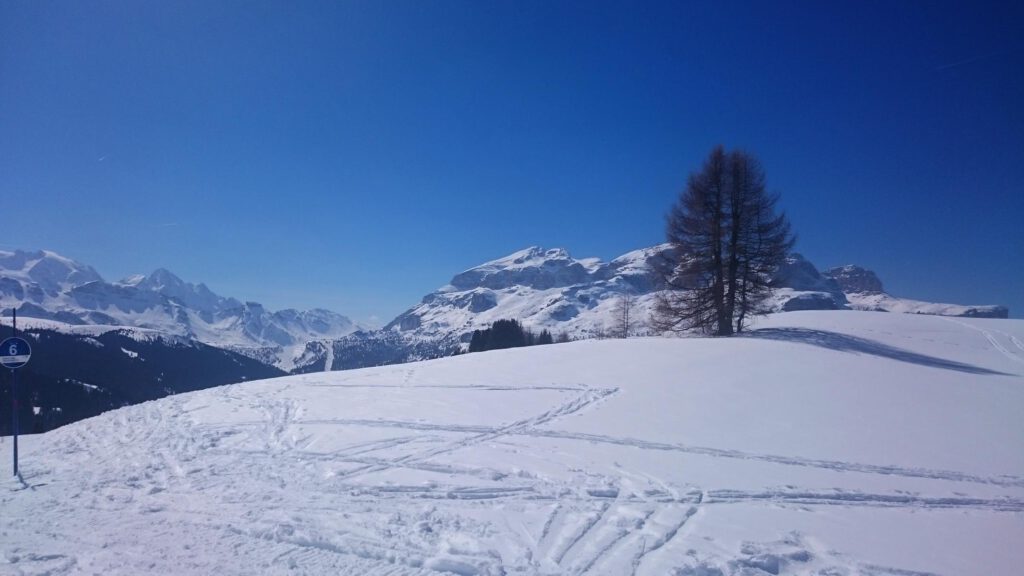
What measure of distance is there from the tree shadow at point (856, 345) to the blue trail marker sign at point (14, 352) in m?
24.2

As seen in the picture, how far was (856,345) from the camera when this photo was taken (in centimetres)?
1975

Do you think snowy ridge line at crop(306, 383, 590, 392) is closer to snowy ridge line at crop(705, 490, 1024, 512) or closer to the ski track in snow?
snowy ridge line at crop(705, 490, 1024, 512)

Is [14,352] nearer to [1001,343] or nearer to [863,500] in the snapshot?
[863,500]

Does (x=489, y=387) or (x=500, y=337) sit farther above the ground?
(x=500, y=337)

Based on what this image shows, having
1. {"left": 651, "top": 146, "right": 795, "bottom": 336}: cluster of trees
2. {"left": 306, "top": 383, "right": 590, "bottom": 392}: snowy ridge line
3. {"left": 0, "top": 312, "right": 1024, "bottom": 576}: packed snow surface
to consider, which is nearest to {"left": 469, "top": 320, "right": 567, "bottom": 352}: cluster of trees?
{"left": 651, "top": 146, "right": 795, "bottom": 336}: cluster of trees

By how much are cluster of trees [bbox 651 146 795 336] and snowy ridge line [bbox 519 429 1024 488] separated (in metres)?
15.1

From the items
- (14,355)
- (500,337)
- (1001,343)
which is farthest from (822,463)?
(500,337)

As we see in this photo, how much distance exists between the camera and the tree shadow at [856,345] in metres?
16.8

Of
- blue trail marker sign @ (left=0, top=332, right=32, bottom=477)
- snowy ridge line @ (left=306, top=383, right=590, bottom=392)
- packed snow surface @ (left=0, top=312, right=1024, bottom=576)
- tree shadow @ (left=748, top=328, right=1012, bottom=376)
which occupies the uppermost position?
tree shadow @ (left=748, top=328, right=1012, bottom=376)

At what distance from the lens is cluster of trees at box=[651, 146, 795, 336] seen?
898 inches

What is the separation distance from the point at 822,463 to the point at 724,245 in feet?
53.6

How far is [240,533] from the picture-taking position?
20.2ft

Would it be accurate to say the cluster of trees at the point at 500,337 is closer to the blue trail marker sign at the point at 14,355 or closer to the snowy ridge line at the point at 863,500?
the blue trail marker sign at the point at 14,355

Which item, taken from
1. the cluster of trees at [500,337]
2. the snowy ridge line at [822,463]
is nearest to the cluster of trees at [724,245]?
the snowy ridge line at [822,463]
